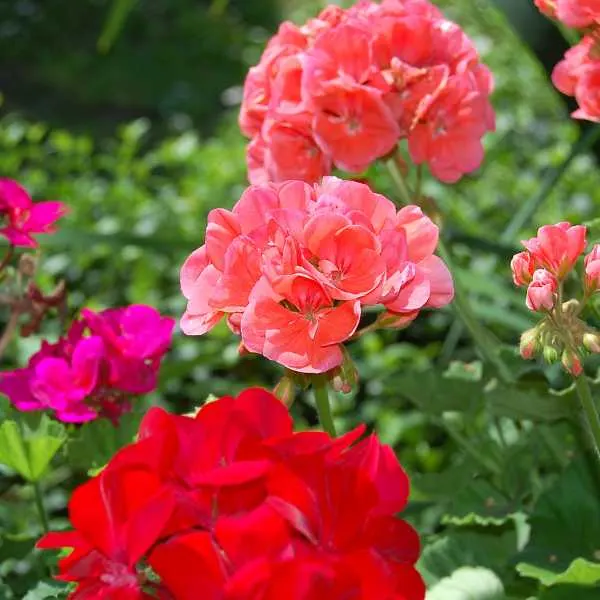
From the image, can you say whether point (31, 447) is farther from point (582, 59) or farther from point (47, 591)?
point (582, 59)

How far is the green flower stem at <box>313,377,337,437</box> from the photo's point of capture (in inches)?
47.7

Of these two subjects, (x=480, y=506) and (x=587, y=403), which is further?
(x=480, y=506)

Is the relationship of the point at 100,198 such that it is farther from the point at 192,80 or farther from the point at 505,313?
the point at 192,80

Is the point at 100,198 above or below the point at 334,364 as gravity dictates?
below

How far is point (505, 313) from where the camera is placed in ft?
6.58

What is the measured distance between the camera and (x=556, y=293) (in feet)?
3.57

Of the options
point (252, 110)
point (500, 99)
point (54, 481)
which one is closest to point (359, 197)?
point (252, 110)

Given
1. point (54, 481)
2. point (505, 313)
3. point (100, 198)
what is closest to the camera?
point (505, 313)

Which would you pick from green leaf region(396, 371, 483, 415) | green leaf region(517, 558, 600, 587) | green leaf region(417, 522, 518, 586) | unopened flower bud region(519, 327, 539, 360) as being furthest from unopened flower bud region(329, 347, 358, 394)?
green leaf region(396, 371, 483, 415)

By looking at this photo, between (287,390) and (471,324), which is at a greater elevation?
(287,390)

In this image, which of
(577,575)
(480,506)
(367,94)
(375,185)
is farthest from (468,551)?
(375,185)

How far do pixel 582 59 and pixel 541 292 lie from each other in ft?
1.56

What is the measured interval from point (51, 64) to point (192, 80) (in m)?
1.15

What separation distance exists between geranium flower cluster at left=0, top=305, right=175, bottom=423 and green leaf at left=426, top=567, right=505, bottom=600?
40 centimetres
